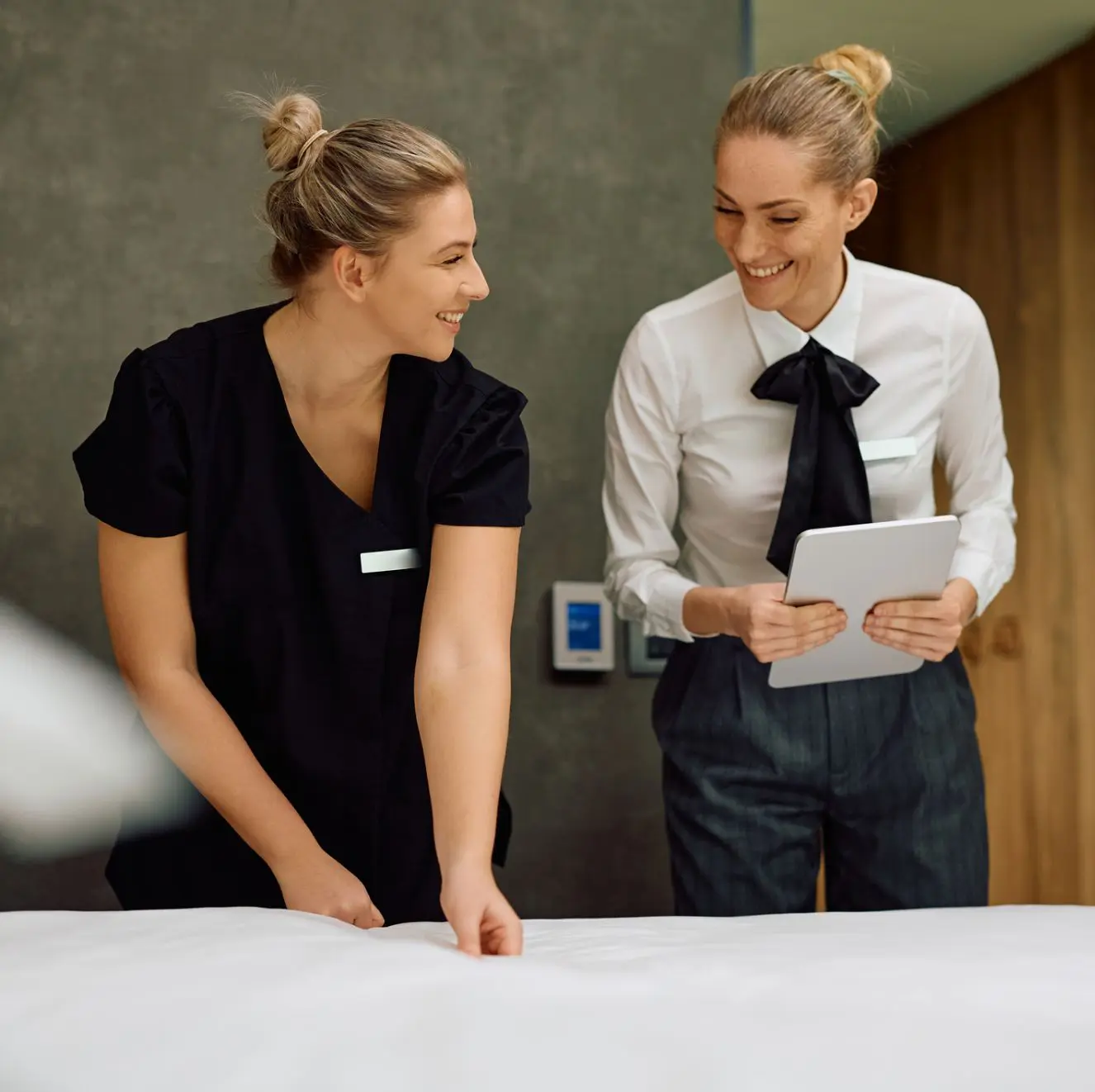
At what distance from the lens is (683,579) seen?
170 cm

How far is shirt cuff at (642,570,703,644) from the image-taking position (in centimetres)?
167

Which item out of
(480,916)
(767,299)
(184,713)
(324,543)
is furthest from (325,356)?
(480,916)

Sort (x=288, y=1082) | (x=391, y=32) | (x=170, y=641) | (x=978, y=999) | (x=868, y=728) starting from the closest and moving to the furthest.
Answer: (x=288, y=1082), (x=978, y=999), (x=170, y=641), (x=868, y=728), (x=391, y=32)

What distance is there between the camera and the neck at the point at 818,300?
69.1 inches

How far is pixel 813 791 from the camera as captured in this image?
165 cm

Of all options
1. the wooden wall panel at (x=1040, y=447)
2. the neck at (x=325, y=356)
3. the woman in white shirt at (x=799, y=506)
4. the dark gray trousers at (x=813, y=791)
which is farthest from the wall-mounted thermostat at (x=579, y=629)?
the wooden wall panel at (x=1040, y=447)

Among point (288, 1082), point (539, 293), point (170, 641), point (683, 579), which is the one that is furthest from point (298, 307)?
point (288, 1082)

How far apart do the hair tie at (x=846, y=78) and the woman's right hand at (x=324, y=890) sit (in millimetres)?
1149

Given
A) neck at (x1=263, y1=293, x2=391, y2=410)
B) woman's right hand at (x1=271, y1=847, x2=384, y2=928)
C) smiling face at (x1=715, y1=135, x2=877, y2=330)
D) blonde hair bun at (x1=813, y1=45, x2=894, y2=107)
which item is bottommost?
woman's right hand at (x1=271, y1=847, x2=384, y2=928)

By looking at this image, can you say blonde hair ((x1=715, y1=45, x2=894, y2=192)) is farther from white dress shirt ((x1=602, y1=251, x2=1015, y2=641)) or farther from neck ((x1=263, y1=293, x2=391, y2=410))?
neck ((x1=263, y1=293, x2=391, y2=410))

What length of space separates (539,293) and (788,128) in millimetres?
654

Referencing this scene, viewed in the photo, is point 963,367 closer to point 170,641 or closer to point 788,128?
point 788,128

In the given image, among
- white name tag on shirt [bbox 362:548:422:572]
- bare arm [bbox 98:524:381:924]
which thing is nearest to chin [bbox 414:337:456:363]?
white name tag on shirt [bbox 362:548:422:572]

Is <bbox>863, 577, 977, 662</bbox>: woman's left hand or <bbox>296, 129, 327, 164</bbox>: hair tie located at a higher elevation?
<bbox>296, 129, 327, 164</bbox>: hair tie
